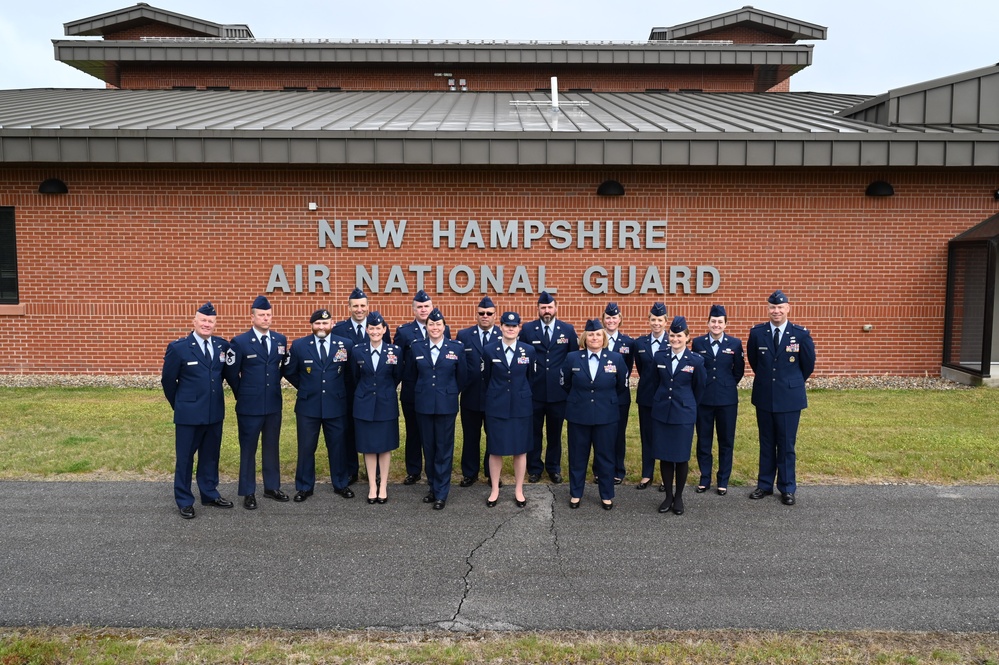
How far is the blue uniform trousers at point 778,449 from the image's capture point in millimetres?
6199

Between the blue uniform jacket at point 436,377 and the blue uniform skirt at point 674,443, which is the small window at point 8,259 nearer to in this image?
the blue uniform jacket at point 436,377

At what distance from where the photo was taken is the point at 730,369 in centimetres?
650

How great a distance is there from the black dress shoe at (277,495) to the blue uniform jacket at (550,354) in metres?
2.34

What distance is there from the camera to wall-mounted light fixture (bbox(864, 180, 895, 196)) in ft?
37.6

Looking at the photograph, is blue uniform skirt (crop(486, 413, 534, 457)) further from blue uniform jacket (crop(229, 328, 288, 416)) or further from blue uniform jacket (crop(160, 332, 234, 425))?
blue uniform jacket (crop(160, 332, 234, 425))

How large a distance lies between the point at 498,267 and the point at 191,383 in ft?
21.2

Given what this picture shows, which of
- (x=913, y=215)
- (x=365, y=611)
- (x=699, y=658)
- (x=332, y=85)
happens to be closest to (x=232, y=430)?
(x=365, y=611)

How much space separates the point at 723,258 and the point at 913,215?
9.85 feet

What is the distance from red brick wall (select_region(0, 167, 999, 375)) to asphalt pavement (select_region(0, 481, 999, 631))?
18.5 ft

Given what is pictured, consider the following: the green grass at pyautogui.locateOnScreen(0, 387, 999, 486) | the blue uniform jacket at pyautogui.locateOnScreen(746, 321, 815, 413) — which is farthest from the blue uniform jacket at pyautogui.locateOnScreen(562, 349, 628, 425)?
the blue uniform jacket at pyautogui.locateOnScreen(746, 321, 815, 413)

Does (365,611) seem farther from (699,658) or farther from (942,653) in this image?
(942,653)

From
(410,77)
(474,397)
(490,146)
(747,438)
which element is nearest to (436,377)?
(474,397)

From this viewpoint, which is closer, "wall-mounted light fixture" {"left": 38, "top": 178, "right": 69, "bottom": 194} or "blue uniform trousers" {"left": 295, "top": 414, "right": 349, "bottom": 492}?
"blue uniform trousers" {"left": 295, "top": 414, "right": 349, "bottom": 492}

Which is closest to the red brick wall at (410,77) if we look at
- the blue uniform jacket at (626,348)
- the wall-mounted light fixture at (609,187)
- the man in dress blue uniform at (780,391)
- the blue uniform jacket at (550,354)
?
the wall-mounted light fixture at (609,187)
